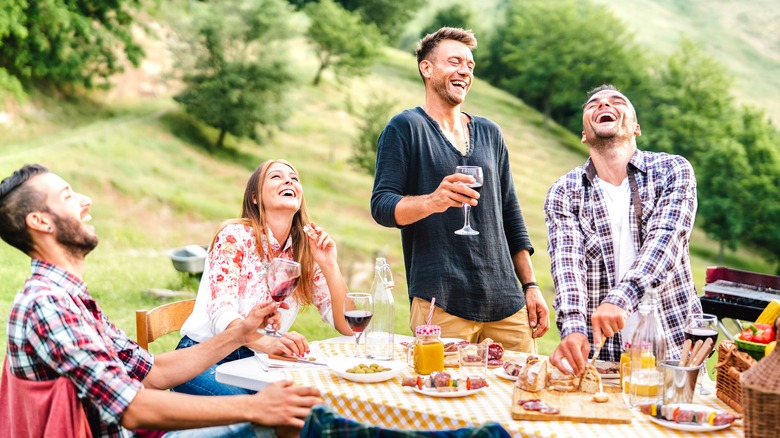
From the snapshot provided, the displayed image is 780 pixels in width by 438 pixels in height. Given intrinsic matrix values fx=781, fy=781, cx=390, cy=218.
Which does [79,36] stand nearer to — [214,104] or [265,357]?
[214,104]

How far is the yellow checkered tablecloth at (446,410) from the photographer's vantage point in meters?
2.36

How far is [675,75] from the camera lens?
124 ft

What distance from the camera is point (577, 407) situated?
8.25 ft

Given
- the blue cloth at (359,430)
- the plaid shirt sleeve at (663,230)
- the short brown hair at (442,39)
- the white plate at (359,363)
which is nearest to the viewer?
the blue cloth at (359,430)

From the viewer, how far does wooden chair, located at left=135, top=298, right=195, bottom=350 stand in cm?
357

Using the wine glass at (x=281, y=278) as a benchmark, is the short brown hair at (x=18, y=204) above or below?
above

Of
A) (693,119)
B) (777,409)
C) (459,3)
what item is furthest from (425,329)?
(459,3)

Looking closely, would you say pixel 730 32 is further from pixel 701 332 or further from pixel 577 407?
pixel 577 407

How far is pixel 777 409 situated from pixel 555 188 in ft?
5.03

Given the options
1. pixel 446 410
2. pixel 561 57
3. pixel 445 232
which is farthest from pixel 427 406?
pixel 561 57

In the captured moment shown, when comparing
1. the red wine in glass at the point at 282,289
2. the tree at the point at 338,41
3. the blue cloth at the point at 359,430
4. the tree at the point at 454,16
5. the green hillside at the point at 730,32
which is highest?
the green hillside at the point at 730,32

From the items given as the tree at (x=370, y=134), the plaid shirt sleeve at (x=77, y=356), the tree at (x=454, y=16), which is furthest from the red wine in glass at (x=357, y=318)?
the tree at (x=454, y=16)

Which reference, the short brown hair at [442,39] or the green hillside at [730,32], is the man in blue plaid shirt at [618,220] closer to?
the short brown hair at [442,39]

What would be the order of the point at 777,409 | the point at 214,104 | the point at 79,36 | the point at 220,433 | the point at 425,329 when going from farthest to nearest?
the point at 214,104 < the point at 79,36 < the point at 425,329 < the point at 220,433 < the point at 777,409
